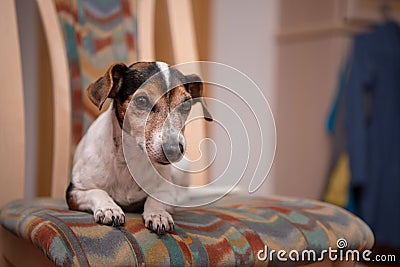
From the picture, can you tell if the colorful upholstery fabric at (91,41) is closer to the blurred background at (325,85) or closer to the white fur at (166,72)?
the white fur at (166,72)

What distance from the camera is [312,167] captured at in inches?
96.3

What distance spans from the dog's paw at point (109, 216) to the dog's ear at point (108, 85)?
0.54 ft

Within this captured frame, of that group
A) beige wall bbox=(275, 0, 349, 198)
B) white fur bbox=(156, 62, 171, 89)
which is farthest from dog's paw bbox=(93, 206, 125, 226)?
beige wall bbox=(275, 0, 349, 198)

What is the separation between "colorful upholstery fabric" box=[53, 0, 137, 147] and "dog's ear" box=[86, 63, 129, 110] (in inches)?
16.4

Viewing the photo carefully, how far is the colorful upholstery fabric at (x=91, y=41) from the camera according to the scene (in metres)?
1.29

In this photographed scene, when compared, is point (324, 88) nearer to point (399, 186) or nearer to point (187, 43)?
point (399, 186)

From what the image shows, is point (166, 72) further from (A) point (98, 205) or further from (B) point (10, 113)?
(B) point (10, 113)

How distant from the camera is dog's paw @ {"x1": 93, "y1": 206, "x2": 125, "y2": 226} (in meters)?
0.83

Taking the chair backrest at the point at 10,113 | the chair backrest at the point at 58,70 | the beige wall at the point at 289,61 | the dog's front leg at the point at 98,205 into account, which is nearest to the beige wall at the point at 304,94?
the beige wall at the point at 289,61

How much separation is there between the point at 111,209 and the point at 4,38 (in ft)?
1.68

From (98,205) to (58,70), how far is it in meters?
0.51
